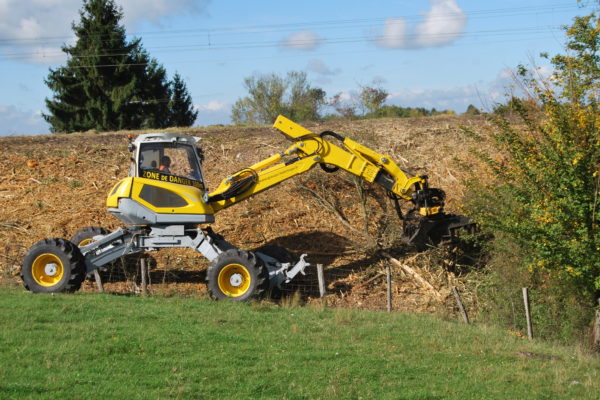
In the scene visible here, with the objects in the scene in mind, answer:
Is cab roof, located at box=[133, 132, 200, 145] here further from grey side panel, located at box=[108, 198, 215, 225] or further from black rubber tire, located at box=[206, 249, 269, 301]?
black rubber tire, located at box=[206, 249, 269, 301]

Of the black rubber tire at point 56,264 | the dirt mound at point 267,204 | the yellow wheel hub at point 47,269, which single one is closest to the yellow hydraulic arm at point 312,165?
the dirt mound at point 267,204

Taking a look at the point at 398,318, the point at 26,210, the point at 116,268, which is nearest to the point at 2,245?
the point at 26,210

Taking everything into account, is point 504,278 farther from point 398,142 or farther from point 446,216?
point 398,142

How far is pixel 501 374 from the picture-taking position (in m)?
11.1

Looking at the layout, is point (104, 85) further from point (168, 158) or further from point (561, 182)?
point (561, 182)

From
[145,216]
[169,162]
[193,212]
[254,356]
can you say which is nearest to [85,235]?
[145,216]

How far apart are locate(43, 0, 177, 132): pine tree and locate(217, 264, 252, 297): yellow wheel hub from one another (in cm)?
2683

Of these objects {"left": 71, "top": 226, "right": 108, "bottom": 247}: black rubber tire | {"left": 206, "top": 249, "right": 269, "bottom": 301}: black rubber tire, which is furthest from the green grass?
{"left": 71, "top": 226, "right": 108, "bottom": 247}: black rubber tire

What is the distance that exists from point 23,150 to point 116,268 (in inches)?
353

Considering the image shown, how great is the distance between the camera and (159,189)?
15883mm

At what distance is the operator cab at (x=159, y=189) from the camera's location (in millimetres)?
15789

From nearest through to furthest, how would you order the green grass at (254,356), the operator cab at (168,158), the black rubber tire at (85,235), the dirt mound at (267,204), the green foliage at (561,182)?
1. the green grass at (254,356)
2. the green foliage at (561,182)
3. the operator cab at (168,158)
4. the black rubber tire at (85,235)
5. the dirt mound at (267,204)

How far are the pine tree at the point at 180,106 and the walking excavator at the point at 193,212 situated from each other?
28.8 m

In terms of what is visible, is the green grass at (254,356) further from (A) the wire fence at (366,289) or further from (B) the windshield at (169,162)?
(B) the windshield at (169,162)
